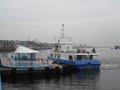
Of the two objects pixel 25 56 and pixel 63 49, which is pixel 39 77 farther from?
pixel 63 49

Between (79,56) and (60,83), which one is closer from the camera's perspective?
(60,83)

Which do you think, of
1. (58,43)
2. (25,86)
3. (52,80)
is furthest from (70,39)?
(25,86)

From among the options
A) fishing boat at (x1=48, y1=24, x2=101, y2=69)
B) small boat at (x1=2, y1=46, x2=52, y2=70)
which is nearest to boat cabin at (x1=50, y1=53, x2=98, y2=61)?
fishing boat at (x1=48, y1=24, x2=101, y2=69)

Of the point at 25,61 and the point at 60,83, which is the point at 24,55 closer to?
the point at 25,61

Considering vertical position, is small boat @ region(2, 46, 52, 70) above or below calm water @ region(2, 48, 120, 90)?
above

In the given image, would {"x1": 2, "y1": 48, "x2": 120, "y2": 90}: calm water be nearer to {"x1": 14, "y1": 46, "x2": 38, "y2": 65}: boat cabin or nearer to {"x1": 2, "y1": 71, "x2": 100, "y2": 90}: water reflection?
{"x1": 2, "y1": 71, "x2": 100, "y2": 90}: water reflection

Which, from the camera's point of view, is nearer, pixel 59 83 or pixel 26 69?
pixel 59 83

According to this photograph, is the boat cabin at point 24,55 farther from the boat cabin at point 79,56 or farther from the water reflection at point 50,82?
the boat cabin at point 79,56

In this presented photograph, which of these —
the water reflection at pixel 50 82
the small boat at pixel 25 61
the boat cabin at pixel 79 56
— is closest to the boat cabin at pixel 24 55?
the small boat at pixel 25 61

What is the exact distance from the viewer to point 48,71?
144 feet

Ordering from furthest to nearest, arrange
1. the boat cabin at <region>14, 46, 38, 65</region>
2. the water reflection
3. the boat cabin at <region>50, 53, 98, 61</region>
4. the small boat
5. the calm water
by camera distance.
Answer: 1. the boat cabin at <region>50, 53, 98, 61</region>
2. the boat cabin at <region>14, 46, 38, 65</region>
3. the small boat
4. the water reflection
5. the calm water

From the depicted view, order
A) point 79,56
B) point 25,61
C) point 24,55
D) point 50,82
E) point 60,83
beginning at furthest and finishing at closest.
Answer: point 79,56
point 24,55
point 25,61
point 50,82
point 60,83

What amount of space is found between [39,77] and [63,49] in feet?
55.7

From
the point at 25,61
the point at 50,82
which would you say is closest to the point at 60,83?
the point at 50,82
